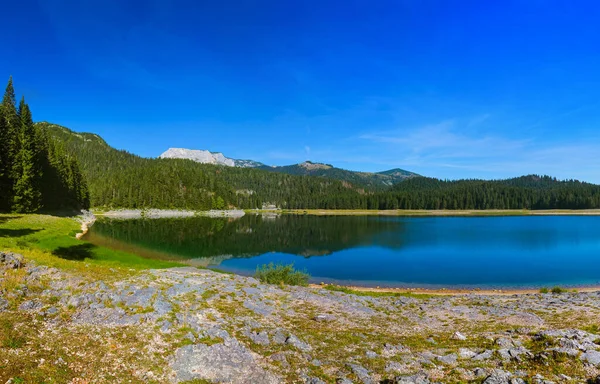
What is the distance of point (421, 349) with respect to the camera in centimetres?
1352

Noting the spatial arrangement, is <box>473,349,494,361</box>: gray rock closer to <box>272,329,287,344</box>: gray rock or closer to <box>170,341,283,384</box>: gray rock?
<box>170,341,283,384</box>: gray rock

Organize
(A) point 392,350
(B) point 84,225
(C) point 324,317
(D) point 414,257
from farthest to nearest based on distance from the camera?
(B) point 84,225
(D) point 414,257
(C) point 324,317
(A) point 392,350

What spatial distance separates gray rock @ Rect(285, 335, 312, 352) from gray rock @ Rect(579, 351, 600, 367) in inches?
364

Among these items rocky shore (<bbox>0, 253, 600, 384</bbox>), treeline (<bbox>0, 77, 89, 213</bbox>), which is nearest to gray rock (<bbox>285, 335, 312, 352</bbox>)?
rocky shore (<bbox>0, 253, 600, 384</bbox>)

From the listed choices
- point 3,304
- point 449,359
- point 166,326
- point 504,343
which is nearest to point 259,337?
point 166,326

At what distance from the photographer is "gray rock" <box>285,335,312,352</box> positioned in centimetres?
1351

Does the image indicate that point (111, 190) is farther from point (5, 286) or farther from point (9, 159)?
point (5, 286)

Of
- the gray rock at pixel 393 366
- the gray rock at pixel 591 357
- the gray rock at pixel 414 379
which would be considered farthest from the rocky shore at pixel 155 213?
the gray rock at pixel 591 357

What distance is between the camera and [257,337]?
14281mm

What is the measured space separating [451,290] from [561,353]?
26687 millimetres

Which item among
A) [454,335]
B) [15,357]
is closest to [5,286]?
[15,357]

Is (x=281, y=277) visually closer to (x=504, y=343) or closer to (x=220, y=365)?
(x=220, y=365)

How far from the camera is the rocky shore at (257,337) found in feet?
34.8

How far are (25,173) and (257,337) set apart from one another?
7055 cm
